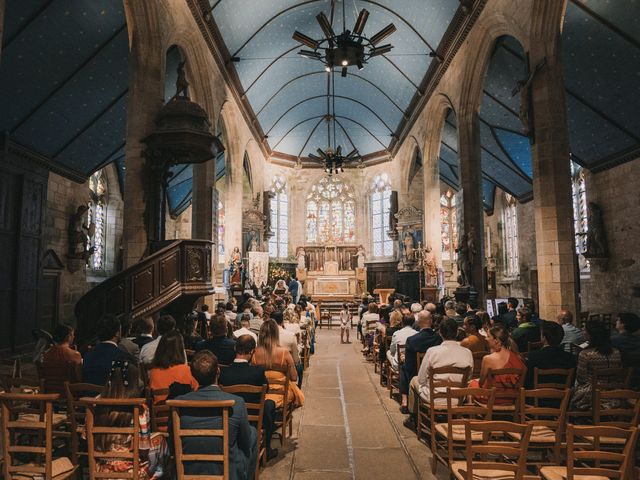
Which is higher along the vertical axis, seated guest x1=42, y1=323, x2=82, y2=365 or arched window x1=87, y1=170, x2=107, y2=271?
arched window x1=87, y1=170, x2=107, y2=271

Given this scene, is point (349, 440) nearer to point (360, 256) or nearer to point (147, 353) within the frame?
point (147, 353)

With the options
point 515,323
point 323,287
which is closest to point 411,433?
point 515,323

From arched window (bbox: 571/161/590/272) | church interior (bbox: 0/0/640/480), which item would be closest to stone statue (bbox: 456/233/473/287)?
church interior (bbox: 0/0/640/480)

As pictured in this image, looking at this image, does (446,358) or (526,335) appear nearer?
(446,358)

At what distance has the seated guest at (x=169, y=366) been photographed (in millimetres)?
3414

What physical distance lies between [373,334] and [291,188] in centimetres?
1697

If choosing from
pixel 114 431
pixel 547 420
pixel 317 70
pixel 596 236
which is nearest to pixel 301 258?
pixel 317 70

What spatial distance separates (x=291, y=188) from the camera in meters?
25.4

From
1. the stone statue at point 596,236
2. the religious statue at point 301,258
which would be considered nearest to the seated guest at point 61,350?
the stone statue at point 596,236

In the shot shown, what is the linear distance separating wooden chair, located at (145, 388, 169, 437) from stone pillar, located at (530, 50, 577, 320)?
663 centimetres

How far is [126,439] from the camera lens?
8.73 feet

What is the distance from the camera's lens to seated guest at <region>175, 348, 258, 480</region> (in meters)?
2.49

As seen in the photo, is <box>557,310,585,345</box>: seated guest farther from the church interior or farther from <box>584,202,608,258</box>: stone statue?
<box>584,202,608,258</box>: stone statue

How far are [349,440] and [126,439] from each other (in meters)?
2.56
